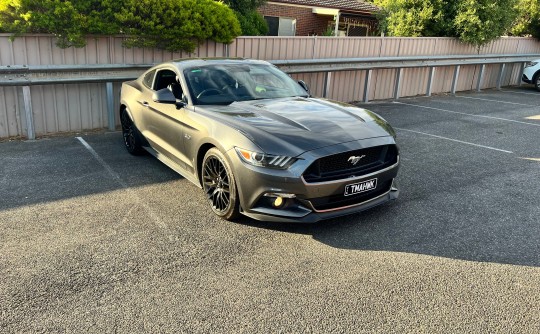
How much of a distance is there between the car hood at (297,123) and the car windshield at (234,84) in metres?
0.24

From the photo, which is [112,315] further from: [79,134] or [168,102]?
[79,134]

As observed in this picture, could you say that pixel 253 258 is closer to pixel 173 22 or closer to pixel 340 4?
pixel 173 22

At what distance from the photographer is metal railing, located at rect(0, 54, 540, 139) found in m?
7.73

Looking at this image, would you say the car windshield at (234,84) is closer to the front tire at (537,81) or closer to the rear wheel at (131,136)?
the rear wheel at (131,136)

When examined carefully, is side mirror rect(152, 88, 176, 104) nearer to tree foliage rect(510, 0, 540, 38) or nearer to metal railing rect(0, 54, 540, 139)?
metal railing rect(0, 54, 540, 139)

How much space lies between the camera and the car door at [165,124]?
5.43 metres

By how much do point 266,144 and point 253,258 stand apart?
106cm

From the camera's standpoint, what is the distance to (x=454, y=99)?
46.3 feet

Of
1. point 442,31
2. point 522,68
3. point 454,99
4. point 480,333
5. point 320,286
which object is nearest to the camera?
point 480,333

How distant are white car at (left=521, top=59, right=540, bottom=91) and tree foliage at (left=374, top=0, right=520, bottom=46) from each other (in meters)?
2.05

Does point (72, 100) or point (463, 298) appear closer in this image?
point (463, 298)

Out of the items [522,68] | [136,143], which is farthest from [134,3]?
[522,68]

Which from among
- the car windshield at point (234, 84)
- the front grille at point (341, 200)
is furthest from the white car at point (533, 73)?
the front grille at point (341, 200)

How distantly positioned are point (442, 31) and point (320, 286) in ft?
45.7
